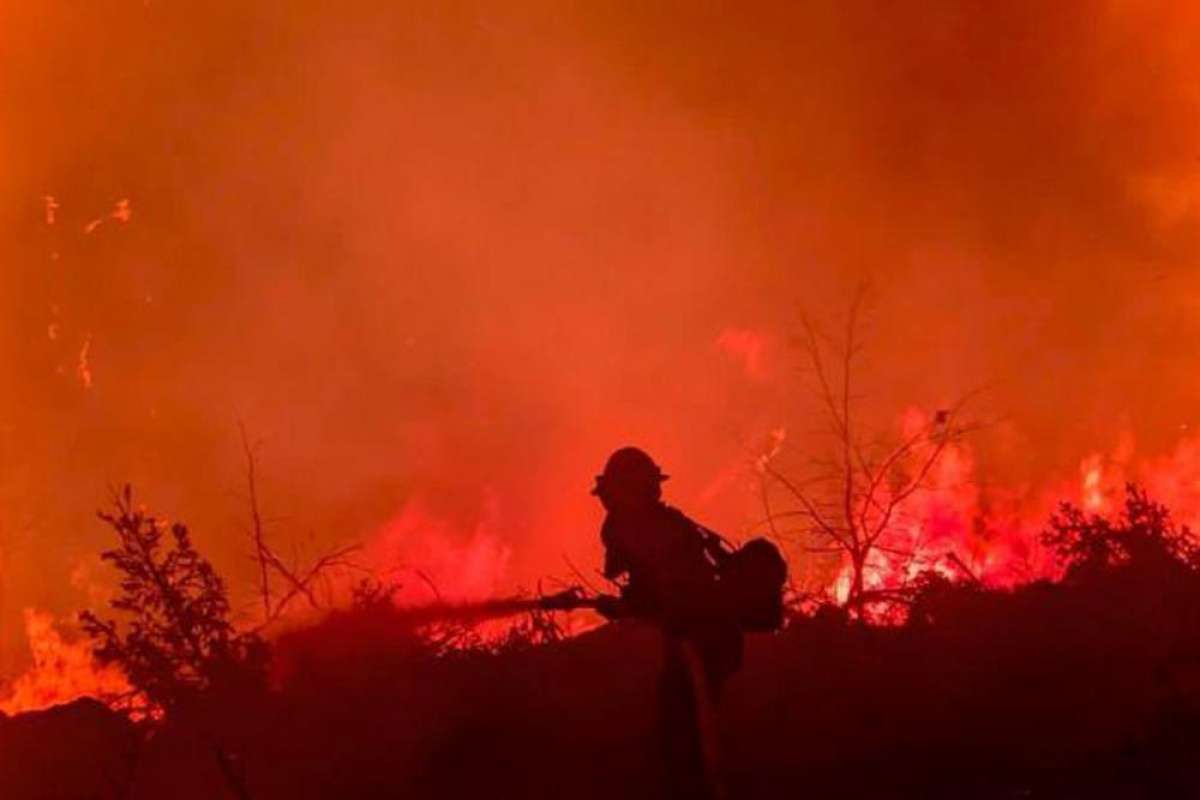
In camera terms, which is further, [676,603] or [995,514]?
[995,514]

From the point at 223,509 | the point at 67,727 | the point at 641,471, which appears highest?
the point at 223,509

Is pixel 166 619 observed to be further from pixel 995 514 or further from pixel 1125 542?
pixel 995 514

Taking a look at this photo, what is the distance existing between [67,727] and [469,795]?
5054 mm

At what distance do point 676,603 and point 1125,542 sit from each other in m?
8.89

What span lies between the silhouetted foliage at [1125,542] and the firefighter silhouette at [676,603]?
7599 millimetres

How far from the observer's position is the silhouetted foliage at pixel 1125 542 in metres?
13.5

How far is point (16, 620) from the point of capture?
51.7 metres

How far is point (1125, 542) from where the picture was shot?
14.0 metres

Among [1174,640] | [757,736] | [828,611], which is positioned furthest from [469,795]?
[1174,640]

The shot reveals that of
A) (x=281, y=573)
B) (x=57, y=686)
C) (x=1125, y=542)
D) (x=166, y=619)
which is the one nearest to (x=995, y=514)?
(x=1125, y=542)

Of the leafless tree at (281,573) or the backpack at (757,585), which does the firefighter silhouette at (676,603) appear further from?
the leafless tree at (281,573)

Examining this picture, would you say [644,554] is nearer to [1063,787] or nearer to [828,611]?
[1063,787]

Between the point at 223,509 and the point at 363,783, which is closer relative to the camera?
the point at 363,783

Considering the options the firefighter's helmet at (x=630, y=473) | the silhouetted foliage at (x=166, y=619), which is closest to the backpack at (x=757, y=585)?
the firefighter's helmet at (x=630, y=473)
